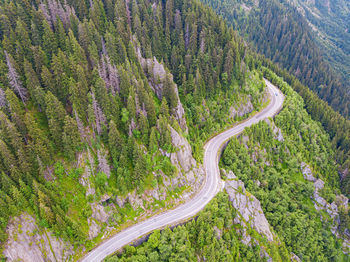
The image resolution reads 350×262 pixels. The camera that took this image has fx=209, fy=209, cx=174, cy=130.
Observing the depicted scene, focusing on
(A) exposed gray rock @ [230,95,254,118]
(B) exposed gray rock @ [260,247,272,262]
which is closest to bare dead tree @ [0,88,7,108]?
(A) exposed gray rock @ [230,95,254,118]

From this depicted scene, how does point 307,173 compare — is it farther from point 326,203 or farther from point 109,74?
point 109,74

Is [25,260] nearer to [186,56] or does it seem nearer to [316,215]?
[186,56]

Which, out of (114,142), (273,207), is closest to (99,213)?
(114,142)

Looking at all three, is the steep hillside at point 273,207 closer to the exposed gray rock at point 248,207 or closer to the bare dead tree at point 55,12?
the exposed gray rock at point 248,207

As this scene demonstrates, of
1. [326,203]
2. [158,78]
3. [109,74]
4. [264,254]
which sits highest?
[109,74]

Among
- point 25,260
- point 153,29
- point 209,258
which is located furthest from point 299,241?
point 153,29

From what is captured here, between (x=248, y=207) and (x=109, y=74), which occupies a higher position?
(x=109, y=74)
